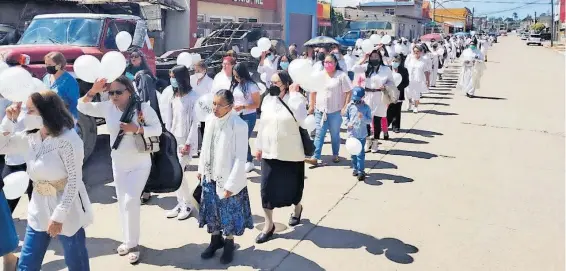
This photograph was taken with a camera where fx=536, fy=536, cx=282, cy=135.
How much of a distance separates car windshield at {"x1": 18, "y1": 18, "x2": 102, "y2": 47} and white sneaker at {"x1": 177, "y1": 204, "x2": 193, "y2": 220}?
156 inches

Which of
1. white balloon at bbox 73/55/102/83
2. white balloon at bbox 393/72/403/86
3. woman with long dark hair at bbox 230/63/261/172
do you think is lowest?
woman with long dark hair at bbox 230/63/261/172

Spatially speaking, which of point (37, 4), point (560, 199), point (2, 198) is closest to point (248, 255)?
point (2, 198)

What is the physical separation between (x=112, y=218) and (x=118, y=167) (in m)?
1.43

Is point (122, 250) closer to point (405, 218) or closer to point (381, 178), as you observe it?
point (405, 218)

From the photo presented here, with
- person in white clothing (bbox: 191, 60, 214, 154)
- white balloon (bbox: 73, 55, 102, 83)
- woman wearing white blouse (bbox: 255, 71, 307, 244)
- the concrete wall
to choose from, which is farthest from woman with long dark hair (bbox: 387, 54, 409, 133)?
the concrete wall

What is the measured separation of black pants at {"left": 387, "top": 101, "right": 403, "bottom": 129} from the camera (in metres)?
9.84

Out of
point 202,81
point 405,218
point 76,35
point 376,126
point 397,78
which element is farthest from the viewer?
point 397,78

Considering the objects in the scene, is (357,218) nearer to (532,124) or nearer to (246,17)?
(532,124)

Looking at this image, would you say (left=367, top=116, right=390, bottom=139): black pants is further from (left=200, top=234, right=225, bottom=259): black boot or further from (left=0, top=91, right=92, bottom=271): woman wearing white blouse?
(left=0, top=91, right=92, bottom=271): woman wearing white blouse

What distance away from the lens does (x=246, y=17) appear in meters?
26.5

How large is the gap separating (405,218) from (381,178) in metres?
1.55

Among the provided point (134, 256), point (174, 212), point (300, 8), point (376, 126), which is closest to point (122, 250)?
point (134, 256)

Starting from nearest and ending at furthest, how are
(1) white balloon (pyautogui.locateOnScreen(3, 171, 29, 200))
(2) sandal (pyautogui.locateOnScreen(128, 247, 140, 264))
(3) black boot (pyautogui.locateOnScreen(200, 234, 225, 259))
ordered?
(1) white balloon (pyautogui.locateOnScreen(3, 171, 29, 200)), (2) sandal (pyautogui.locateOnScreen(128, 247, 140, 264)), (3) black boot (pyautogui.locateOnScreen(200, 234, 225, 259))

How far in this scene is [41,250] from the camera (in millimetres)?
3453
